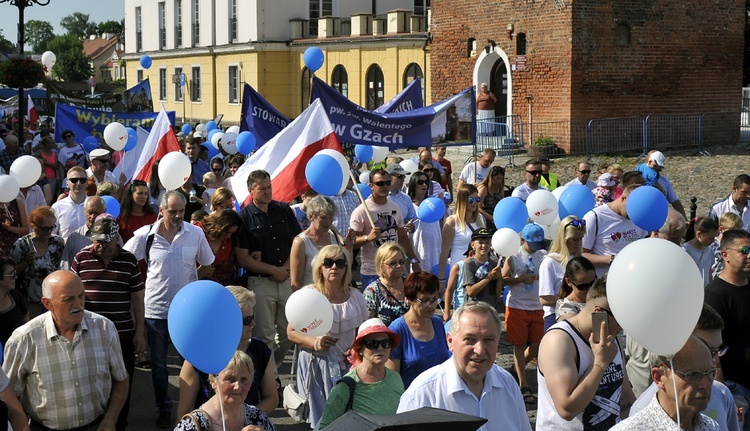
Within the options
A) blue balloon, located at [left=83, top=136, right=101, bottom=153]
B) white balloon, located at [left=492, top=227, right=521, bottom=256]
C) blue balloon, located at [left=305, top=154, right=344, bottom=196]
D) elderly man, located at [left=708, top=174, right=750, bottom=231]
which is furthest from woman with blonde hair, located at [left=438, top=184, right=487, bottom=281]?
blue balloon, located at [left=83, top=136, right=101, bottom=153]

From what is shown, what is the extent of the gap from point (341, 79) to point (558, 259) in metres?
31.5

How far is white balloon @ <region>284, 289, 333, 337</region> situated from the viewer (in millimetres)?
6449

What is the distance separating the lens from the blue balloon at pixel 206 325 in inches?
194

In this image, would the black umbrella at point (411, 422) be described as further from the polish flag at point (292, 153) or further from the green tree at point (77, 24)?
the green tree at point (77, 24)

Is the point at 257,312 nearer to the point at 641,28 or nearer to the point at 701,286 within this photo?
the point at 701,286

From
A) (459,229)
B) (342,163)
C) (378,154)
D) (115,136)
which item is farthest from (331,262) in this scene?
(378,154)

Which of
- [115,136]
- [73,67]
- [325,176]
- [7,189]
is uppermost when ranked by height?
[73,67]

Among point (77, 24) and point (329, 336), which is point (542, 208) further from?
point (77, 24)

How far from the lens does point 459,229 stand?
10.1m

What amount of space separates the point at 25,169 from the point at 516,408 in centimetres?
766

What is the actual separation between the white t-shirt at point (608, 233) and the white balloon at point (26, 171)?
18.3ft

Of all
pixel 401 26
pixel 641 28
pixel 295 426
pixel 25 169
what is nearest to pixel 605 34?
pixel 641 28

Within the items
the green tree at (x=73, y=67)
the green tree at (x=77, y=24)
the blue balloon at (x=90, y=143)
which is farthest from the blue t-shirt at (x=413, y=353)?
the green tree at (x=77, y=24)

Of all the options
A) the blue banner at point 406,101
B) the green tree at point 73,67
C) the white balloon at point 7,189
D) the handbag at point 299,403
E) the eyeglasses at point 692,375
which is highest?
the green tree at point 73,67
